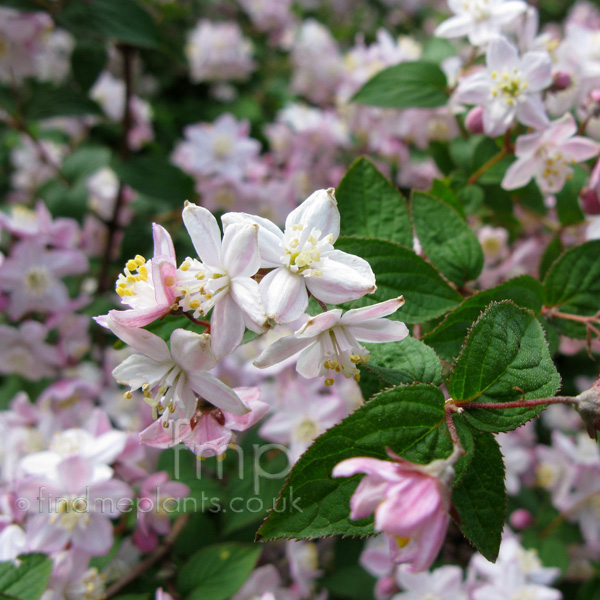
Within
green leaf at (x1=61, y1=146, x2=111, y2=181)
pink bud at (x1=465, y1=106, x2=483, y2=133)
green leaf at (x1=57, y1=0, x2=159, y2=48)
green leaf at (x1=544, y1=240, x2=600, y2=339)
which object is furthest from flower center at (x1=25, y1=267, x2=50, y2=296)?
green leaf at (x1=544, y1=240, x2=600, y2=339)

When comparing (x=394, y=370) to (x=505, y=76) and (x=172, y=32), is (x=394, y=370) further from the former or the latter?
(x=172, y=32)

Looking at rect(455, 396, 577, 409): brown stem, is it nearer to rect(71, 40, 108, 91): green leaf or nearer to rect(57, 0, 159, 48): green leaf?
rect(57, 0, 159, 48): green leaf

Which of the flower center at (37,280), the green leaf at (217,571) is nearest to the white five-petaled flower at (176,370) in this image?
the green leaf at (217,571)

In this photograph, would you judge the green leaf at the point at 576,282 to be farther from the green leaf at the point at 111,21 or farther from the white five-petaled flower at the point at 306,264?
the green leaf at the point at 111,21

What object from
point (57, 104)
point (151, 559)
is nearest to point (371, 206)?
point (151, 559)

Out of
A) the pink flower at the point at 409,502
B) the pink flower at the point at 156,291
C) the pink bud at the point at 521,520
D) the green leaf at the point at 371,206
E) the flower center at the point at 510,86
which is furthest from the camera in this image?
the pink bud at the point at 521,520

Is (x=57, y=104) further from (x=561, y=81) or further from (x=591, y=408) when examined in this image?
(x=591, y=408)

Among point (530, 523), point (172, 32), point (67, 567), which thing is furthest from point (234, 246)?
point (172, 32)
